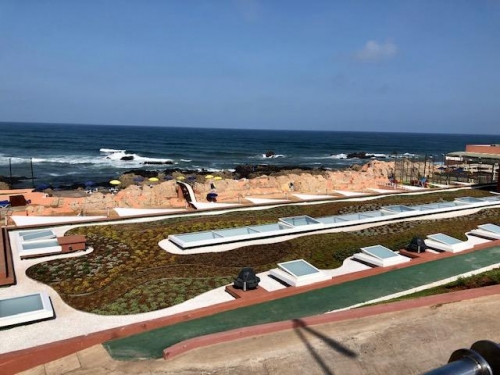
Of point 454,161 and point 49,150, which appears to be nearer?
point 454,161

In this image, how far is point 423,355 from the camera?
25.6 ft

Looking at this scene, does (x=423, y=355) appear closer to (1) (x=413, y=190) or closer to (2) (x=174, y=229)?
(2) (x=174, y=229)

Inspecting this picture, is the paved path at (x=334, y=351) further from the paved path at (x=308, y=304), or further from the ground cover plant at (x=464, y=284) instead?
the ground cover plant at (x=464, y=284)

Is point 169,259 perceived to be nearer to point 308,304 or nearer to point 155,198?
point 308,304

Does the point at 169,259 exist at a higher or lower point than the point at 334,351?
lower

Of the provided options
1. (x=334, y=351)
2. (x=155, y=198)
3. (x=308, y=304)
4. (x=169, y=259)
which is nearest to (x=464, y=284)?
(x=308, y=304)

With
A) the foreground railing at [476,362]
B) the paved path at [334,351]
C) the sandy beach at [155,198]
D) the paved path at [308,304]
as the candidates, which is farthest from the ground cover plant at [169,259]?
the foreground railing at [476,362]

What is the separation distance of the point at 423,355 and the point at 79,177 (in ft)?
162

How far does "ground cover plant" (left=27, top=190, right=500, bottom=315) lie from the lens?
36.4ft

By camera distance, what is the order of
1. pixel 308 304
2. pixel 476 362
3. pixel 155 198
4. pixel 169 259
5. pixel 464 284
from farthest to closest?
pixel 155 198
pixel 169 259
pixel 464 284
pixel 308 304
pixel 476 362

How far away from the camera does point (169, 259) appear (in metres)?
13.7

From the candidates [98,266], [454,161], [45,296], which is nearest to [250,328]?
[45,296]

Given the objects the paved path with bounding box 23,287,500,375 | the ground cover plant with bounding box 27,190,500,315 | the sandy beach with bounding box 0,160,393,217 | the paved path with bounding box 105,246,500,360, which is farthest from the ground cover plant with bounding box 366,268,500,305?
the sandy beach with bounding box 0,160,393,217

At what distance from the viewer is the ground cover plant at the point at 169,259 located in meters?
11.1
